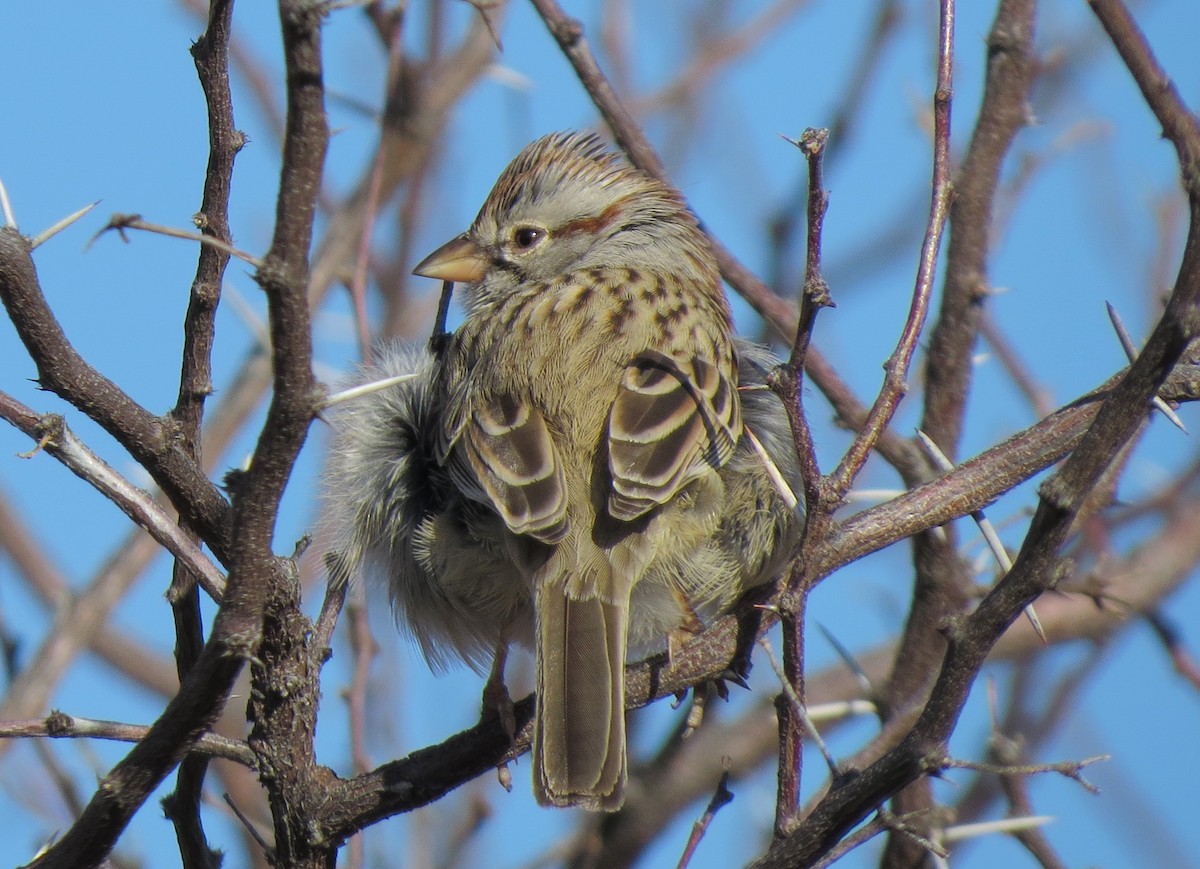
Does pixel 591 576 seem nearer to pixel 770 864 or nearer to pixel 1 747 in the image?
Result: pixel 770 864

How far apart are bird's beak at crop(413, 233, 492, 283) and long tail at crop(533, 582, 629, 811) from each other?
1.63m

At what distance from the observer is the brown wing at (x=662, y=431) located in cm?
333

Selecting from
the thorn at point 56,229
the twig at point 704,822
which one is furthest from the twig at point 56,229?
the twig at point 704,822

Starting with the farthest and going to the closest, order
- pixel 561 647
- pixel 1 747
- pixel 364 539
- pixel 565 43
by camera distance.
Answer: pixel 1 747 → pixel 565 43 → pixel 364 539 → pixel 561 647

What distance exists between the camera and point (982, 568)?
4266 mm

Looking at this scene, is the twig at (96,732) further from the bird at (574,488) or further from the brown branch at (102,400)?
the bird at (574,488)

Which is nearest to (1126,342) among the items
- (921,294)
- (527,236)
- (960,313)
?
(921,294)

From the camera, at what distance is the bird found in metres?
3.25

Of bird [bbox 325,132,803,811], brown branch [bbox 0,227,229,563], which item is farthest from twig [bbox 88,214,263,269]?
bird [bbox 325,132,803,811]

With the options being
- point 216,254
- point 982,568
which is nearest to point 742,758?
point 982,568

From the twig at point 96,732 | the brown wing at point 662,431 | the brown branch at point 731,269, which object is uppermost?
the brown branch at point 731,269

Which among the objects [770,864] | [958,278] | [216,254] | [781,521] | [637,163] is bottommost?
[770,864]

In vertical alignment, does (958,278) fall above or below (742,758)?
above

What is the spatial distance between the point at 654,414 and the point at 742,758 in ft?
5.92
